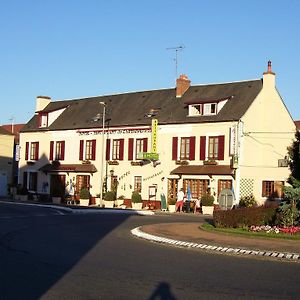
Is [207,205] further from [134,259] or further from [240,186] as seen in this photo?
[134,259]

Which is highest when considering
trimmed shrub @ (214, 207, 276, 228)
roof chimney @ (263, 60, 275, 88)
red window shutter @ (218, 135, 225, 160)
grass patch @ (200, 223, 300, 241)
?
roof chimney @ (263, 60, 275, 88)

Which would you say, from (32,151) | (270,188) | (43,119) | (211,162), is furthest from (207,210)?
(43,119)

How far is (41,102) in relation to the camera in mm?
60062

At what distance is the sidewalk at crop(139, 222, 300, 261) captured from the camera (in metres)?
15.8

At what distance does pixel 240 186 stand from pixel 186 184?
15.1 ft

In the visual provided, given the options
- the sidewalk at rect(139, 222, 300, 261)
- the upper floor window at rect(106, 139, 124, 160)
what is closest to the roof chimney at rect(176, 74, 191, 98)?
the upper floor window at rect(106, 139, 124, 160)

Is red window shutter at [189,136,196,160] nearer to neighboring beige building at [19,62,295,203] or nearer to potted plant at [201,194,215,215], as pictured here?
neighboring beige building at [19,62,295,203]

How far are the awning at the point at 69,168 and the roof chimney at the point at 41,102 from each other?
7311mm

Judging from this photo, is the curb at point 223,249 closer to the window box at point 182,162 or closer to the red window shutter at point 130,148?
the window box at point 182,162

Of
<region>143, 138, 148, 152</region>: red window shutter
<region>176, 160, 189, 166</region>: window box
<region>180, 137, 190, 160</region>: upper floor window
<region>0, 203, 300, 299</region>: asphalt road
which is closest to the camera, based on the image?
<region>0, 203, 300, 299</region>: asphalt road

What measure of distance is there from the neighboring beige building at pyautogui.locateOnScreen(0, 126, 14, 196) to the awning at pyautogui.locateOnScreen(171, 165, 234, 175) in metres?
26.5

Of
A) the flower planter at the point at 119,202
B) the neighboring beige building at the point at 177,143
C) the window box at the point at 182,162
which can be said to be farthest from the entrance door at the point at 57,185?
the window box at the point at 182,162

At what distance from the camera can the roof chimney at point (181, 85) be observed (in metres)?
48.5

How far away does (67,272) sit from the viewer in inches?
463
